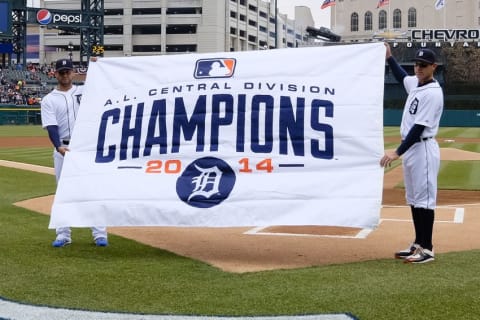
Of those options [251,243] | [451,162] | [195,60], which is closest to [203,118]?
[195,60]

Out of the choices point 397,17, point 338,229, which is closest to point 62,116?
point 338,229

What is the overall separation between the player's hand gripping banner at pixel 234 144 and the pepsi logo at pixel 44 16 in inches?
2269

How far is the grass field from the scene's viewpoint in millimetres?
4477

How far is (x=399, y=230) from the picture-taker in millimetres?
8109

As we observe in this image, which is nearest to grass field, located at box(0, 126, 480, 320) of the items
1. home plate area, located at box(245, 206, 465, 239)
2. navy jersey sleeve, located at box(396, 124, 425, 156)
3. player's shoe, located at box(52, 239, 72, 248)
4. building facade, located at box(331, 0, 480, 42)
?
player's shoe, located at box(52, 239, 72, 248)

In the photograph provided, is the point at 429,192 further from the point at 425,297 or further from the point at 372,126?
the point at 425,297

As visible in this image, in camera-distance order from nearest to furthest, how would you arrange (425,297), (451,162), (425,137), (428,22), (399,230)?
(425,297)
(425,137)
(399,230)
(451,162)
(428,22)

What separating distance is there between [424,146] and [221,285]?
2270 millimetres

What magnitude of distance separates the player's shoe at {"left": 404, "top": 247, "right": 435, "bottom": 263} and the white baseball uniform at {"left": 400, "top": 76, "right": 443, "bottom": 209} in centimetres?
39

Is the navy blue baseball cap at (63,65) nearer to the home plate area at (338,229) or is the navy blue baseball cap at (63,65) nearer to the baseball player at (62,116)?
the baseball player at (62,116)

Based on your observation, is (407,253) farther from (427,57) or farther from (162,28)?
(162,28)

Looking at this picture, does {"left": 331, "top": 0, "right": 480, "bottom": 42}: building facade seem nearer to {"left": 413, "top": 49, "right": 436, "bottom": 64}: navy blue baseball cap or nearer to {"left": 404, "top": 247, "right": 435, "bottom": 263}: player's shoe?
{"left": 413, "top": 49, "right": 436, "bottom": 64}: navy blue baseball cap

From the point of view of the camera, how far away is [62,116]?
23.2ft

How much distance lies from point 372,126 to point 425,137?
1.57 ft
